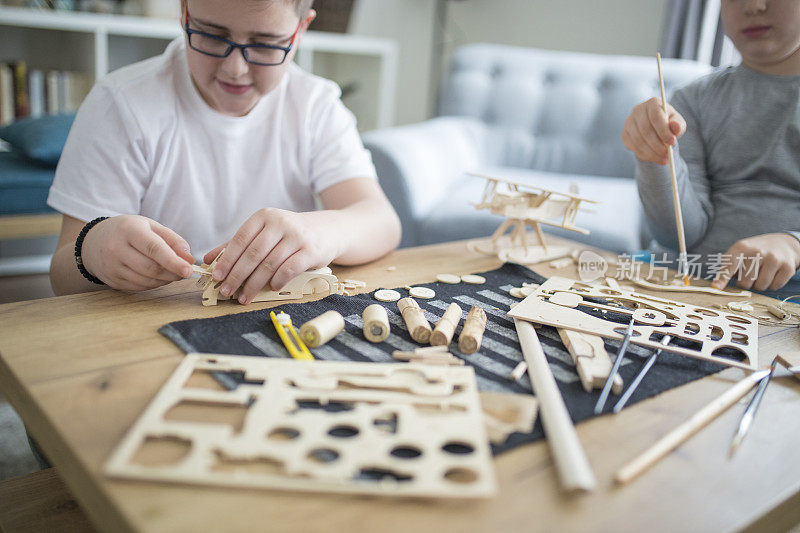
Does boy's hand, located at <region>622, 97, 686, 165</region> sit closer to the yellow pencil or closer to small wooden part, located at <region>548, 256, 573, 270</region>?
small wooden part, located at <region>548, 256, 573, 270</region>

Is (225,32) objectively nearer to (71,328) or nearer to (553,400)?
(71,328)

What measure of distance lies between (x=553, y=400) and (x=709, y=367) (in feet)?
0.78

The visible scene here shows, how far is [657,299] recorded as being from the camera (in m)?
0.86

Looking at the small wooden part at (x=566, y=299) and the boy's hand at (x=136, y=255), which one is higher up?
the boy's hand at (x=136, y=255)

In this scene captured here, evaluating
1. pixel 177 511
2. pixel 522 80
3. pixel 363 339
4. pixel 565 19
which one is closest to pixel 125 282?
pixel 363 339

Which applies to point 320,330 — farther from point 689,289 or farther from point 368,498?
point 689,289

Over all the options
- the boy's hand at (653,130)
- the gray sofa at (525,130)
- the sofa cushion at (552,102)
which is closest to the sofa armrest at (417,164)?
the gray sofa at (525,130)

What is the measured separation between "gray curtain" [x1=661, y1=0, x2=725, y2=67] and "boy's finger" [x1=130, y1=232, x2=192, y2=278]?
264 cm

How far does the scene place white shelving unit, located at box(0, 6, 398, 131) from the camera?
2.39 meters

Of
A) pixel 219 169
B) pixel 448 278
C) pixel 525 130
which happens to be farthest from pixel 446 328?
pixel 525 130

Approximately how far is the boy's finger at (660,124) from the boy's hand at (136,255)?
0.75m

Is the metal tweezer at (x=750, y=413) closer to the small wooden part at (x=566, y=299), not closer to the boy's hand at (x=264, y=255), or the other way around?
the small wooden part at (x=566, y=299)

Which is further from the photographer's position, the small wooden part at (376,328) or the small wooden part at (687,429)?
the small wooden part at (376,328)

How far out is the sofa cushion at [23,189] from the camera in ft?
6.14
